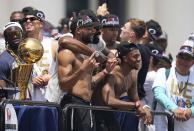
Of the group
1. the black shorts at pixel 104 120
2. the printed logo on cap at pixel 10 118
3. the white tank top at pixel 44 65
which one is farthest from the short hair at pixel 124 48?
the printed logo on cap at pixel 10 118

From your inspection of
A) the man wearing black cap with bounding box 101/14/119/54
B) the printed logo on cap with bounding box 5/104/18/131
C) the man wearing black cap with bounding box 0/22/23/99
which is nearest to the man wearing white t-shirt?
the man wearing black cap with bounding box 101/14/119/54

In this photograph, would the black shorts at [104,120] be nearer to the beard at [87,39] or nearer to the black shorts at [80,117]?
the black shorts at [80,117]

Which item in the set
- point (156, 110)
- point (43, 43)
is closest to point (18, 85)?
point (43, 43)

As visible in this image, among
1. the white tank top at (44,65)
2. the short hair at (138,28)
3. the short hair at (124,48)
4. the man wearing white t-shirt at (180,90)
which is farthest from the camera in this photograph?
the short hair at (138,28)

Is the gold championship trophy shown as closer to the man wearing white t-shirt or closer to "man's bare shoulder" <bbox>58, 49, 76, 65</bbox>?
"man's bare shoulder" <bbox>58, 49, 76, 65</bbox>

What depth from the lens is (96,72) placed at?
12664 mm

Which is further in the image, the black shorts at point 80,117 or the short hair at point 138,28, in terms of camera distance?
the short hair at point 138,28

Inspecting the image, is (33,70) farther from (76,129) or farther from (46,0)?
(46,0)

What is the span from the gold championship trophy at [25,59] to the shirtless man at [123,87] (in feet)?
2.95

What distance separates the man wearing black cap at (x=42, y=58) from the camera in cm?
1261

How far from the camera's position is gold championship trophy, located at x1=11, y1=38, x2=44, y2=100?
11.9 metres

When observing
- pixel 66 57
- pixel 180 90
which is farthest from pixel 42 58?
pixel 180 90

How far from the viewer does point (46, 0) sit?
65.7 feet

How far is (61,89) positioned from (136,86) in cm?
112
